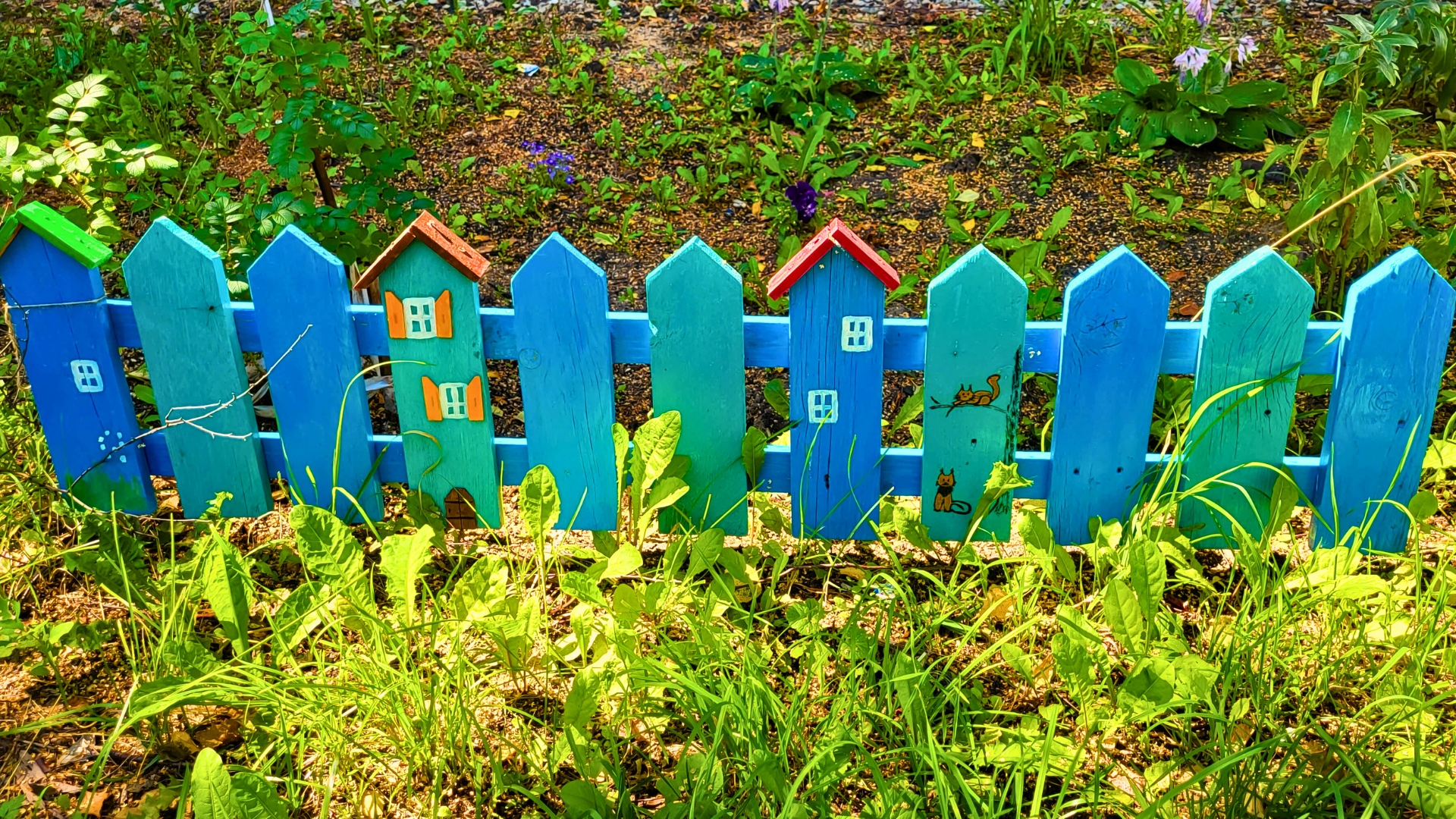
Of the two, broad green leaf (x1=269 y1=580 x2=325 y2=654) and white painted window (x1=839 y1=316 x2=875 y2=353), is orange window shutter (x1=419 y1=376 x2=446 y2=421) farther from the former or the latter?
white painted window (x1=839 y1=316 x2=875 y2=353)

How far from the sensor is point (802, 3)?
5293 mm

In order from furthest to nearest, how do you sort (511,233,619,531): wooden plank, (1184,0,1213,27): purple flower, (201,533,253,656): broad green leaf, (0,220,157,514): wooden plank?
(1184,0,1213,27): purple flower < (0,220,157,514): wooden plank < (511,233,619,531): wooden plank < (201,533,253,656): broad green leaf

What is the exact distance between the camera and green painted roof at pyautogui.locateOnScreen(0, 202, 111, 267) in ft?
7.69

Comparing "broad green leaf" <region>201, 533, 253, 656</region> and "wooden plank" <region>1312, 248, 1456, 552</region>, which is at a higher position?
"wooden plank" <region>1312, 248, 1456, 552</region>

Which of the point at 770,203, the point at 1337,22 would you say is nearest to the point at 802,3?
the point at 770,203

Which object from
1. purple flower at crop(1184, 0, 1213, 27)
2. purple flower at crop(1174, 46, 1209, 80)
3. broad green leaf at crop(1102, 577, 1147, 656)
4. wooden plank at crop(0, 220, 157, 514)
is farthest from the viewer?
purple flower at crop(1174, 46, 1209, 80)

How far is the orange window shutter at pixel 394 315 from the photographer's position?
2.36 m

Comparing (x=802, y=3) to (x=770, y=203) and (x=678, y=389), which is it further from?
(x=678, y=389)

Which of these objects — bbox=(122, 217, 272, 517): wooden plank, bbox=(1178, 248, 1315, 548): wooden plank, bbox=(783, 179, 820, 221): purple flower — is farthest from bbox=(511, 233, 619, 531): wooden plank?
bbox=(783, 179, 820, 221): purple flower

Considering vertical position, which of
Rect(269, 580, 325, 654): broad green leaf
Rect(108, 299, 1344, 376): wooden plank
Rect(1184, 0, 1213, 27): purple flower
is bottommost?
Rect(269, 580, 325, 654): broad green leaf

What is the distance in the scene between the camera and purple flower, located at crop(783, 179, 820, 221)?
3.68 m

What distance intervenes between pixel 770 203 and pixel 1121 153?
124 cm

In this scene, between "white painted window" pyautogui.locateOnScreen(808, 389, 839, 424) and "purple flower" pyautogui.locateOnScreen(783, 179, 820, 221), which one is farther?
"purple flower" pyautogui.locateOnScreen(783, 179, 820, 221)

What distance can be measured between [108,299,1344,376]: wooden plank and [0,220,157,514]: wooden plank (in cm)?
9
